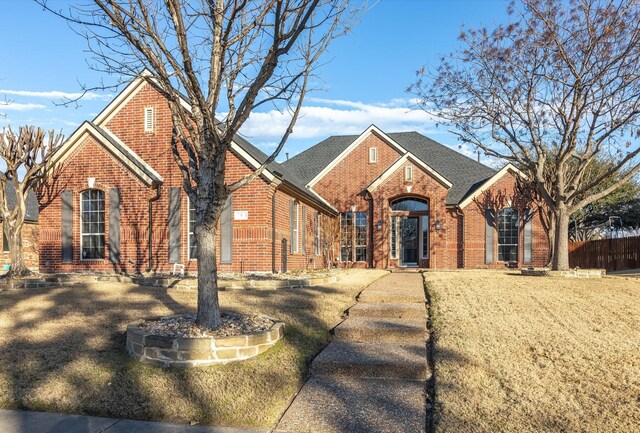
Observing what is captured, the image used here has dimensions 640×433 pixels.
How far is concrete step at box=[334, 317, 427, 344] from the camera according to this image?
6953mm

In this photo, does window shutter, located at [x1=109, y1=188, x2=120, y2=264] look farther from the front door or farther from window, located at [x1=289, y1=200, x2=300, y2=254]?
the front door

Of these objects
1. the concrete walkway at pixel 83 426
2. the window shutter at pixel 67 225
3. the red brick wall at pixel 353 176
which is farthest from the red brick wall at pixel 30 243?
the concrete walkway at pixel 83 426

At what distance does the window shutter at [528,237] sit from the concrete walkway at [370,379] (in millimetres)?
15920

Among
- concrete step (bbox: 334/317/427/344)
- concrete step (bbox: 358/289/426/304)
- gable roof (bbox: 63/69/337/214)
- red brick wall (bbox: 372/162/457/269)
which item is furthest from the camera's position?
red brick wall (bbox: 372/162/457/269)

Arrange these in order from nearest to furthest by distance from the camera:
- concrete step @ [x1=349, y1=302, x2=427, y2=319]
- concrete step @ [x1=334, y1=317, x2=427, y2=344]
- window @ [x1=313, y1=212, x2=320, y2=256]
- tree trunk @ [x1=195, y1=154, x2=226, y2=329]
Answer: tree trunk @ [x1=195, y1=154, x2=226, y2=329]
concrete step @ [x1=334, y1=317, x2=427, y2=344]
concrete step @ [x1=349, y1=302, x2=427, y2=319]
window @ [x1=313, y1=212, x2=320, y2=256]

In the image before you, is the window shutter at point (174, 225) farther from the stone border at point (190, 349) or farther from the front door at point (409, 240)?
the front door at point (409, 240)

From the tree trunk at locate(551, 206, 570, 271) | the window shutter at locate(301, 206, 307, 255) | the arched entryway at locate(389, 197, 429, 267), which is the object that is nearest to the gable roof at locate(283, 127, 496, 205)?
the arched entryway at locate(389, 197, 429, 267)

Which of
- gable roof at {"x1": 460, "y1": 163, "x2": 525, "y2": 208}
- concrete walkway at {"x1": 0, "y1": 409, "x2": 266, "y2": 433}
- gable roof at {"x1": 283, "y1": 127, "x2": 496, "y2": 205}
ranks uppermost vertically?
gable roof at {"x1": 283, "y1": 127, "x2": 496, "y2": 205}

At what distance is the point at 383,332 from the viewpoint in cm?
702

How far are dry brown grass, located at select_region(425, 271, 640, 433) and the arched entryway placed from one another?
526 inches

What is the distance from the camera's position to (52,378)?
5449 millimetres

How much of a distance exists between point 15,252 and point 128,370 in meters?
8.98

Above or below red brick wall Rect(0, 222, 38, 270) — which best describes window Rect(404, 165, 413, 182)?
above

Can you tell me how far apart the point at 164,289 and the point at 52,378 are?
5067 mm
